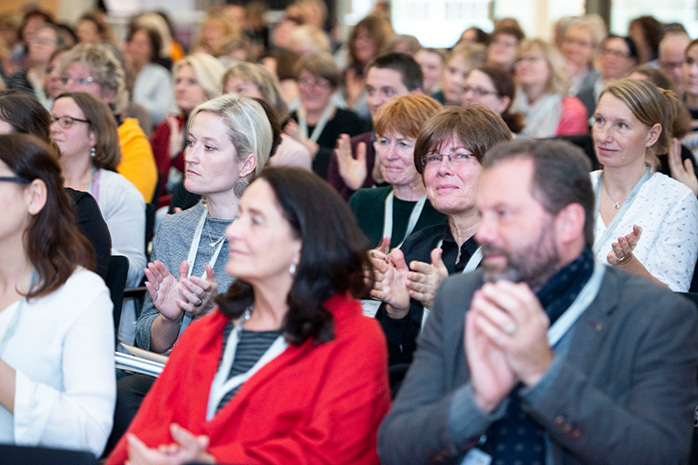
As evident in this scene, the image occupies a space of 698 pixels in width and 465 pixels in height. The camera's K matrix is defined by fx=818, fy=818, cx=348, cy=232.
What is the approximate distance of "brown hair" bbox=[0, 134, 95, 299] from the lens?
2035 millimetres

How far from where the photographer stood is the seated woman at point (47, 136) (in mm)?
2802

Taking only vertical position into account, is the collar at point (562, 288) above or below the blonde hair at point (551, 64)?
above

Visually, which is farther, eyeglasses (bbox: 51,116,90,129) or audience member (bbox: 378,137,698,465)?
eyeglasses (bbox: 51,116,90,129)

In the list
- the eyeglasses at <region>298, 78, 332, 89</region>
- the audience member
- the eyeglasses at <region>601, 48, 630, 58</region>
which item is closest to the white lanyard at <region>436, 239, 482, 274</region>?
the audience member

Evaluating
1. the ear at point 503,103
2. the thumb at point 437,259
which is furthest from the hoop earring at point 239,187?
the ear at point 503,103

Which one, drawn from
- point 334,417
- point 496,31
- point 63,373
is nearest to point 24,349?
point 63,373

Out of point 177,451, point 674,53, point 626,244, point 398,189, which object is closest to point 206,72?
point 398,189

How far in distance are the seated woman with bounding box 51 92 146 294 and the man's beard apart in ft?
6.93

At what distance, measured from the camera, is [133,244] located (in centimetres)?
350

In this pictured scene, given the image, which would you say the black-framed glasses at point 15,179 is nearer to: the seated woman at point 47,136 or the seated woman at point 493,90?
the seated woman at point 47,136

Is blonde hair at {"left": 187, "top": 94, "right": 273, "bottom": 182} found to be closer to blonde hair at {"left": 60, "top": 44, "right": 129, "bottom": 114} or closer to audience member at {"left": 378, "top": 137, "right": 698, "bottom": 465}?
audience member at {"left": 378, "top": 137, "right": 698, "bottom": 465}

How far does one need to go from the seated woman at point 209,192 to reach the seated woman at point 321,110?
85.0 inches

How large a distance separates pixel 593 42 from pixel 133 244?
494 cm

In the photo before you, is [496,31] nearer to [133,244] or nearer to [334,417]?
[133,244]
